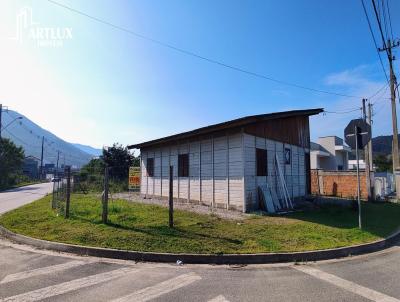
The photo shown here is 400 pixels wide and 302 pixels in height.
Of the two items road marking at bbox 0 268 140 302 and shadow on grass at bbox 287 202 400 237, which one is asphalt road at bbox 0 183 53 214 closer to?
road marking at bbox 0 268 140 302

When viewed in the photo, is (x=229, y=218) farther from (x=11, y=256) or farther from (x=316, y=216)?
(x=11, y=256)

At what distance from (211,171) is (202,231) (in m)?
6.48

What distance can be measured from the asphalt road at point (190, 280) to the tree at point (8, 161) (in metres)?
37.3

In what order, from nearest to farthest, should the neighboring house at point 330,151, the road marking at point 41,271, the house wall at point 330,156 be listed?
the road marking at point 41,271 < the neighboring house at point 330,151 < the house wall at point 330,156

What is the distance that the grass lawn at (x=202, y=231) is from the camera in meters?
7.21

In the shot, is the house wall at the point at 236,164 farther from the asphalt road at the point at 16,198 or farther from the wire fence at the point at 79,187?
the asphalt road at the point at 16,198

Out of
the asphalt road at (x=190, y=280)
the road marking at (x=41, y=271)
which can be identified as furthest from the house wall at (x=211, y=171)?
the road marking at (x=41, y=271)

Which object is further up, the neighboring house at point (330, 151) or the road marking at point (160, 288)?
the neighboring house at point (330, 151)

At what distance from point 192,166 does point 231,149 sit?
3.28 m

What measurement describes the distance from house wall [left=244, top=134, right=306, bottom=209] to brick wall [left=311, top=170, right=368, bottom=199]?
560 cm

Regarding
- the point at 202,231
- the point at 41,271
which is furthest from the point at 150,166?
the point at 41,271

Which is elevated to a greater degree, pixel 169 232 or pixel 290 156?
pixel 290 156

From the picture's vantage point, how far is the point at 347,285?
5059mm

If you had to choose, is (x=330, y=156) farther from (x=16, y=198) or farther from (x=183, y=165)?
(x=16, y=198)
